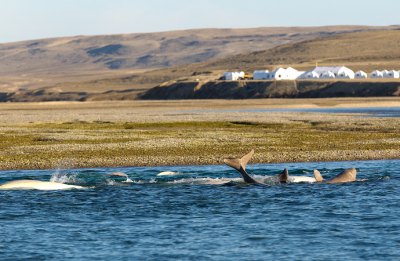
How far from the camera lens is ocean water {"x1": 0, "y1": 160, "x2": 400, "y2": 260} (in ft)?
78.2

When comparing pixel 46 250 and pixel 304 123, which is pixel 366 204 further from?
pixel 304 123

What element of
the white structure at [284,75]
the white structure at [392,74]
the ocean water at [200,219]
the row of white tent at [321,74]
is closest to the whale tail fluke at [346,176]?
the ocean water at [200,219]

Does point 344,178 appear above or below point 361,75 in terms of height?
below

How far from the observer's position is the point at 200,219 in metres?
→ 28.6

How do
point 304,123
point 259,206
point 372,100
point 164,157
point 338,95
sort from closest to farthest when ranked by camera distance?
point 259,206 < point 164,157 < point 304,123 < point 372,100 < point 338,95

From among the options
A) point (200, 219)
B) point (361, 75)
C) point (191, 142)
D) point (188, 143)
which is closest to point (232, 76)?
point (361, 75)

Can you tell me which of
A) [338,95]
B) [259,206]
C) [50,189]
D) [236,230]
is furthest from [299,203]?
[338,95]

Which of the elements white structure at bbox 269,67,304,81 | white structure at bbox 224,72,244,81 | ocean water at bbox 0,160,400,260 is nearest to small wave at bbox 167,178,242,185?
ocean water at bbox 0,160,400,260

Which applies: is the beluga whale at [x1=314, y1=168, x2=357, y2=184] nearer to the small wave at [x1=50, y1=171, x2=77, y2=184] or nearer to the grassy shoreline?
the grassy shoreline

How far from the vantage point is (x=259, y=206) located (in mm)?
30906

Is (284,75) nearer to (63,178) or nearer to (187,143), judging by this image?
(187,143)

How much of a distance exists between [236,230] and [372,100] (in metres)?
103

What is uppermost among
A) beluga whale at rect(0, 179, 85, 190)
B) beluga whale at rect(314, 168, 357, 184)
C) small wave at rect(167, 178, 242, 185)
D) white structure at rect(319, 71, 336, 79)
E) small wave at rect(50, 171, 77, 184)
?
white structure at rect(319, 71, 336, 79)

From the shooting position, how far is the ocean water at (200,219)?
23828 millimetres
